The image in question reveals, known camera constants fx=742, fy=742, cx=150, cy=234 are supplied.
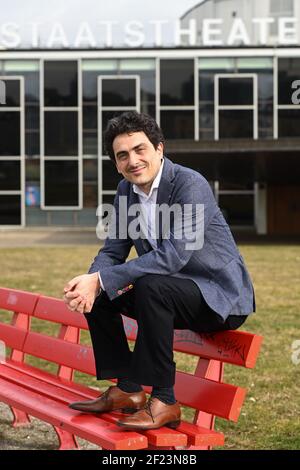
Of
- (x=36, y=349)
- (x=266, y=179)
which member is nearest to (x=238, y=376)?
(x=36, y=349)

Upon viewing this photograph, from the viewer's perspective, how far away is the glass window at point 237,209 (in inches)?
1513

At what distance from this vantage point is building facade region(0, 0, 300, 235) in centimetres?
3678

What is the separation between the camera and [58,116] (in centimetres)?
3769

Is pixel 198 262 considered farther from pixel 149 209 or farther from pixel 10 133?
pixel 10 133

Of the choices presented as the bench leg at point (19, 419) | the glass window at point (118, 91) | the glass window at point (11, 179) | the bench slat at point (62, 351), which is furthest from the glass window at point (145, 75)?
the bench slat at point (62, 351)

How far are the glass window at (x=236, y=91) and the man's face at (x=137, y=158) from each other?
34.0 metres

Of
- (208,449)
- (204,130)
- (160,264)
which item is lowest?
(208,449)

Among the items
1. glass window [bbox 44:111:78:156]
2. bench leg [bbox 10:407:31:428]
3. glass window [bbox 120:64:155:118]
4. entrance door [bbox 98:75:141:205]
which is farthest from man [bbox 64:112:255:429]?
glass window [bbox 44:111:78:156]

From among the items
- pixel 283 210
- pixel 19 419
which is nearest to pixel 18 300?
pixel 19 419

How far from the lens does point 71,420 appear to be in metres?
3.29

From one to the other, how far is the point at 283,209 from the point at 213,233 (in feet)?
118

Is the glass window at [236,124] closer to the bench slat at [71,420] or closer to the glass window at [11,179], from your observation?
the glass window at [11,179]

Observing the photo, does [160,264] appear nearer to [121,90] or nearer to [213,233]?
[213,233]

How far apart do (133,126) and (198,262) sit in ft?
2.32
